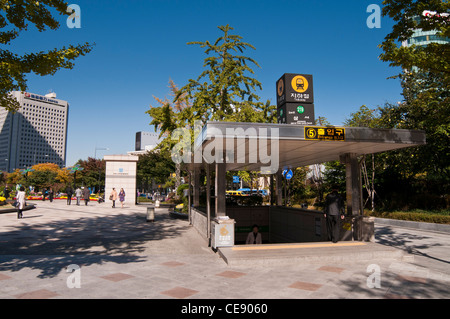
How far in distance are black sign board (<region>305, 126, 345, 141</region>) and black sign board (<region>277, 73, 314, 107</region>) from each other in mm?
2611

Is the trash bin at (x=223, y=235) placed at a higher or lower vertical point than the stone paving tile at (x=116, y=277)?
higher

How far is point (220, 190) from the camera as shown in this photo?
375 inches

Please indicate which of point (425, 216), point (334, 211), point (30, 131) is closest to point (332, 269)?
point (334, 211)

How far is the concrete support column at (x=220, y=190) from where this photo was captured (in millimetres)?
9367

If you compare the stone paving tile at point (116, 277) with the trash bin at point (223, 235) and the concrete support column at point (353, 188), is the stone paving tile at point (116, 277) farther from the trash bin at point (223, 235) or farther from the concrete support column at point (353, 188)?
the concrete support column at point (353, 188)

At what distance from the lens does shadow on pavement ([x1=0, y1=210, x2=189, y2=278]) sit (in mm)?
7441

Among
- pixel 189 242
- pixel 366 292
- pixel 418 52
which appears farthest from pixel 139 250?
pixel 418 52

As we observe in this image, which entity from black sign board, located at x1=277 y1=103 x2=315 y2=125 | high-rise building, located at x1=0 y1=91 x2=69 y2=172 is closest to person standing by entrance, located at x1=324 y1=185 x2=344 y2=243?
black sign board, located at x1=277 y1=103 x2=315 y2=125

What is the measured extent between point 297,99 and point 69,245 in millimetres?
8927

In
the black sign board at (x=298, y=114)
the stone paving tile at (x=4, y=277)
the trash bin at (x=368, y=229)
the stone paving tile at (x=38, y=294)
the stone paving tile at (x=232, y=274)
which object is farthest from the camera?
the black sign board at (x=298, y=114)

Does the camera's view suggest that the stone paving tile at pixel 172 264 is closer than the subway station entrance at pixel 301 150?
Yes

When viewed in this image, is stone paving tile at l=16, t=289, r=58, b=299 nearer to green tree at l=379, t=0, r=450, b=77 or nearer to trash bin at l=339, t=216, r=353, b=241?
trash bin at l=339, t=216, r=353, b=241

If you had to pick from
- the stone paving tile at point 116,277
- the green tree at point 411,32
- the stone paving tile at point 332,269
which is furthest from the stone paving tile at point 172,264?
the green tree at point 411,32
